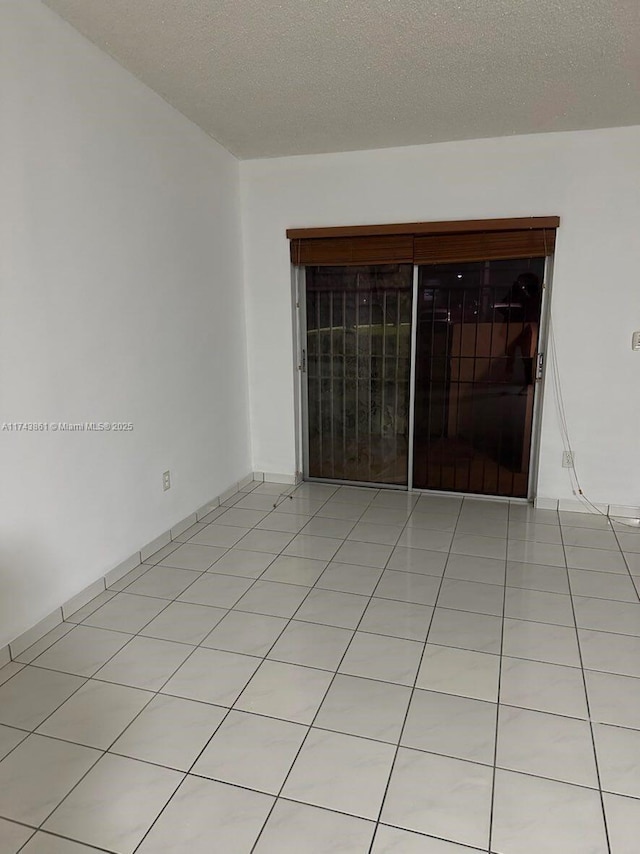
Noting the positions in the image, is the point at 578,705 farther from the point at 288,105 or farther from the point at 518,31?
the point at 288,105

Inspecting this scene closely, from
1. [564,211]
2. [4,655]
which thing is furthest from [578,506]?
[4,655]

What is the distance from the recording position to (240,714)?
1.93 meters

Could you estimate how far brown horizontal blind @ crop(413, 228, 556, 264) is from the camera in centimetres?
360

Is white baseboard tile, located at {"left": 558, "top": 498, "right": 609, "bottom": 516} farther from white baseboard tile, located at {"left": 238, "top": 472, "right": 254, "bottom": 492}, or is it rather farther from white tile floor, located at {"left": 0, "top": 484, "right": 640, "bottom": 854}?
white baseboard tile, located at {"left": 238, "top": 472, "right": 254, "bottom": 492}

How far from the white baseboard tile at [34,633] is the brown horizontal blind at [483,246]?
3089mm

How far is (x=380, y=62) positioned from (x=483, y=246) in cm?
148

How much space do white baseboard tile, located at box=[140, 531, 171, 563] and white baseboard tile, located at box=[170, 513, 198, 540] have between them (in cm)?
5

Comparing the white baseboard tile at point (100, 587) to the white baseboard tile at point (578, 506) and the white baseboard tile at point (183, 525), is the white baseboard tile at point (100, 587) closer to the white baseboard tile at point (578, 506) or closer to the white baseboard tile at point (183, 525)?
the white baseboard tile at point (183, 525)

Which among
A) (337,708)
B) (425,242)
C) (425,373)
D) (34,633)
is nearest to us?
(337,708)

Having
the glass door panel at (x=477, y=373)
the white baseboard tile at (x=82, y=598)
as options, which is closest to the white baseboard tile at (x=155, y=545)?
the white baseboard tile at (x=82, y=598)

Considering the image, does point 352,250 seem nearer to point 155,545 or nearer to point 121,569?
point 155,545

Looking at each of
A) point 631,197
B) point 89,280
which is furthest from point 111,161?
point 631,197

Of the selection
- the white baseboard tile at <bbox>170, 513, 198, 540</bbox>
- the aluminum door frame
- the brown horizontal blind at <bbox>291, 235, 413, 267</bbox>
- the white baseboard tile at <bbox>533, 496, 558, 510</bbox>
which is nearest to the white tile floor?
the white baseboard tile at <bbox>170, 513, 198, 540</bbox>

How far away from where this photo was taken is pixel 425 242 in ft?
12.5
